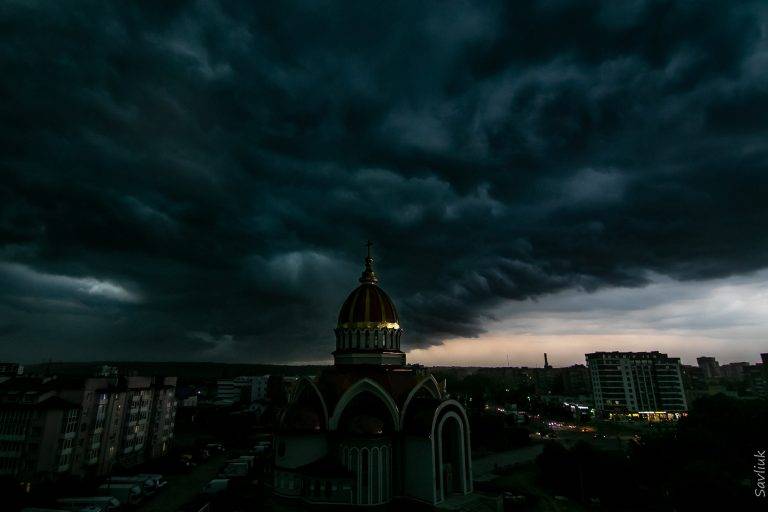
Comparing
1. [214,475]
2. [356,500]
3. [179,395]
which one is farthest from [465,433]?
[179,395]

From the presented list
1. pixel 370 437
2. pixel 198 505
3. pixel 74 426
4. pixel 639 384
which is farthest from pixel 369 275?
pixel 639 384

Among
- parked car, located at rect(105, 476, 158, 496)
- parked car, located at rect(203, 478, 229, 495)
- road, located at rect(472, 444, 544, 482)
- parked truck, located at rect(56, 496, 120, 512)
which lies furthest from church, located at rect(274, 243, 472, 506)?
road, located at rect(472, 444, 544, 482)

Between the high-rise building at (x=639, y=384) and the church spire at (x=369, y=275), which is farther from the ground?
the church spire at (x=369, y=275)

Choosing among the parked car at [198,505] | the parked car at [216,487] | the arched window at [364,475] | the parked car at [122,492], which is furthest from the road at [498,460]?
the parked car at [122,492]

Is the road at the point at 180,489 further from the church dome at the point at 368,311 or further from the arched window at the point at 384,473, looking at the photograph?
the church dome at the point at 368,311

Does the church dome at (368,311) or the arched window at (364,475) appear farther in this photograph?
the church dome at (368,311)

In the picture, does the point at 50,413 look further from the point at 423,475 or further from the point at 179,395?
the point at 179,395
